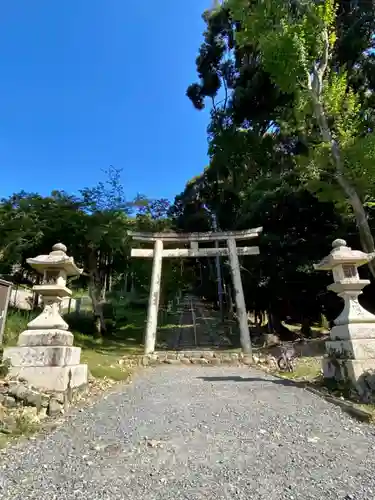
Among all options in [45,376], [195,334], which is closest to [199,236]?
[195,334]

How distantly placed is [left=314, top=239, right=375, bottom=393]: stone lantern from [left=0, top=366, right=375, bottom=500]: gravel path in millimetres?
784

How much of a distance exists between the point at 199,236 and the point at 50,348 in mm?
7512

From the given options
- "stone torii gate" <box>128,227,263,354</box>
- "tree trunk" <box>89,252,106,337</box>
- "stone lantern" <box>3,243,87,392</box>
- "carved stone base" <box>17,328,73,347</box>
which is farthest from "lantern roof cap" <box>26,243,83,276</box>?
"tree trunk" <box>89,252,106,337</box>

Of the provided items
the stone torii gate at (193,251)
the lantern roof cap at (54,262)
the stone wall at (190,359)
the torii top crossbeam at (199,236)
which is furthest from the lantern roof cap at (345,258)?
the torii top crossbeam at (199,236)

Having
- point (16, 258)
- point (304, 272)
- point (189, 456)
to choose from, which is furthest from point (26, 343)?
point (304, 272)

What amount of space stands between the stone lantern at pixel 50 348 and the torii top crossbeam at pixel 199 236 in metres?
5.74

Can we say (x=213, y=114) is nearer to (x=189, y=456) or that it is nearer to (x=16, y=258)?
(x=16, y=258)

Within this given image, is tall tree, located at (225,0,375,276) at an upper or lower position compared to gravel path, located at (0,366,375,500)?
upper

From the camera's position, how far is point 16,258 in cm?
1081

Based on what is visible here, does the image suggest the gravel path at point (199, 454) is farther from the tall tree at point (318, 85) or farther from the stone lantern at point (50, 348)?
the tall tree at point (318, 85)

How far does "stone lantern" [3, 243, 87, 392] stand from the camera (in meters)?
4.30

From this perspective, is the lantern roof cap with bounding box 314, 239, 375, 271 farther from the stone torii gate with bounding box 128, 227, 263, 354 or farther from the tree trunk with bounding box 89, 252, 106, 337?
the tree trunk with bounding box 89, 252, 106, 337

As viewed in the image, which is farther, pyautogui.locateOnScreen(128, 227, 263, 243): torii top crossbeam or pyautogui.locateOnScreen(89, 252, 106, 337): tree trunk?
pyautogui.locateOnScreen(89, 252, 106, 337): tree trunk

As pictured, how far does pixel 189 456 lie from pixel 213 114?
19.7 meters
